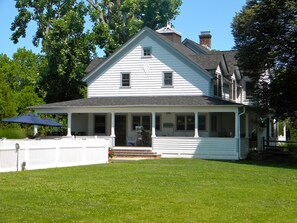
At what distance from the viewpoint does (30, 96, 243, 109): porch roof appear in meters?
28.3

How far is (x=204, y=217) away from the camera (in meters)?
9.45

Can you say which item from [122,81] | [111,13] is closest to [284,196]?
[122,81]

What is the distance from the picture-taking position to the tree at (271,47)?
2419 cm

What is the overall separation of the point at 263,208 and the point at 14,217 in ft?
17.1

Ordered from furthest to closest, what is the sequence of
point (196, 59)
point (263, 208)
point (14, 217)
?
1. point (196, 59)
2. point (263, 208)
3. point (14, 217)

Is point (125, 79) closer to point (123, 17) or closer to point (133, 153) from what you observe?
point (133, 153)

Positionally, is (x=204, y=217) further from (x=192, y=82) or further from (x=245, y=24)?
(x=192, y=82)

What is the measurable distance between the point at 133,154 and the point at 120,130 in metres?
4.16

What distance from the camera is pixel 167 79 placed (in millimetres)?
31562

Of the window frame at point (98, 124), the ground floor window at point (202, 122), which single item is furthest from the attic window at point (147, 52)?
the ground floor window at point (202, 122)

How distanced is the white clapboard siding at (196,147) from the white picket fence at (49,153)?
6.13 meters

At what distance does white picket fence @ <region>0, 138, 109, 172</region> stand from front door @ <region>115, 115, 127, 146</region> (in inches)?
343

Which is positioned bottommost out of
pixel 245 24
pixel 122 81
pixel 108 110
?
pixel 108 110

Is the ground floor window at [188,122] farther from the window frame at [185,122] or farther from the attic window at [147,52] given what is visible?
the attic window at [147,52]
